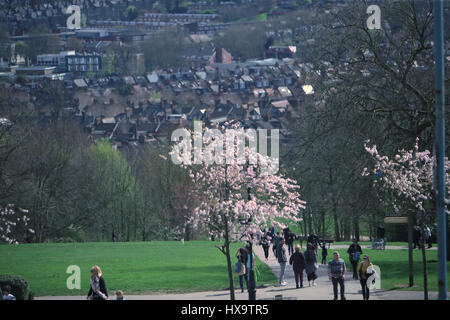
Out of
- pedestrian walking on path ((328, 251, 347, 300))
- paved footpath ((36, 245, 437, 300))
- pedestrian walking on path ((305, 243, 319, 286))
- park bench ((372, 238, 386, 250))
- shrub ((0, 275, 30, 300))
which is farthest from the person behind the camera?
park bench ((372, 238, 386, 250))

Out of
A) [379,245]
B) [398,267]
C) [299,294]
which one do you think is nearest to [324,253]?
[398,267]

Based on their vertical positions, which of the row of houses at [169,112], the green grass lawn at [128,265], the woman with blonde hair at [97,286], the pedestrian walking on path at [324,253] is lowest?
the green grass lawn at [128,265]

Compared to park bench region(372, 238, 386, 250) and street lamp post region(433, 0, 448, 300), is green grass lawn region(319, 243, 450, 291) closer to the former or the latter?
park bench region(372, 238, 386, 250)

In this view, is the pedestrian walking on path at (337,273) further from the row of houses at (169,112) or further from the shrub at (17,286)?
the row of houses at (169,112)

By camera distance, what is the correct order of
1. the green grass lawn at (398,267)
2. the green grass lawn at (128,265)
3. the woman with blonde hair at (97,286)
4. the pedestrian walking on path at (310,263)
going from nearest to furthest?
the woman with blonde hair at (97,286) < the pedestrian walking on path at (310,263) < the green grass lawn at (398,267) < the green grass lawn at (128,265)

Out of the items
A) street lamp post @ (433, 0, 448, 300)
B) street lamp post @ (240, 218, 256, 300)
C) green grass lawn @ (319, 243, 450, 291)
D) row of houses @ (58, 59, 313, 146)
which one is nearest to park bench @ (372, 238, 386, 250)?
green grass lawn @ (319, 243, 450, 291)

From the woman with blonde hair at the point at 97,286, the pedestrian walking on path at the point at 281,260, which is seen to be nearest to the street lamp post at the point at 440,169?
the woman with blonde hair at the point at 97,286

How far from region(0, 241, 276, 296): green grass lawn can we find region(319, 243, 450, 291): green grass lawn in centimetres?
404

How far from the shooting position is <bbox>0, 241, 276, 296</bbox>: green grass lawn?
30.5 metres

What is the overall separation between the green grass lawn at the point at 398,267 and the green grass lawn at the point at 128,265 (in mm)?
4042

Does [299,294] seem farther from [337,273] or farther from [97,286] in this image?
[97,286]

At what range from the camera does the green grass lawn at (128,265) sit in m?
30.5

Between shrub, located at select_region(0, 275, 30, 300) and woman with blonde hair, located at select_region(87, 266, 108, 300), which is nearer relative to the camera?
woman with blonde hair, located at select_region(87, 266, 108, 300)
